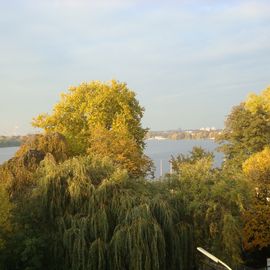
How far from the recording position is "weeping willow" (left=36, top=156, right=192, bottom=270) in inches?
632

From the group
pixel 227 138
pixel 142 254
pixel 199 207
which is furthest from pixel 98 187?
pixel 227 138

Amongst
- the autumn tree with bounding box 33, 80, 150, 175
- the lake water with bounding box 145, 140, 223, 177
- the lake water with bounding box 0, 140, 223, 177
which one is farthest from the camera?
the lake water with bounding box 0, 140, 223, 177

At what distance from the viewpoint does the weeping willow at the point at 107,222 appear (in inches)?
632

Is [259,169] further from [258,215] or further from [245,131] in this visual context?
[245,131]

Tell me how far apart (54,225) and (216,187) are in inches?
264

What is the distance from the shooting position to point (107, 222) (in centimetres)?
1659

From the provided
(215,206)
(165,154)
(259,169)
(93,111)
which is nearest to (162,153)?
(165,154)

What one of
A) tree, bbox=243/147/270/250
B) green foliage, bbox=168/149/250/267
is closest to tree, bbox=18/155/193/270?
green foliage, bbox=168/149/250/267

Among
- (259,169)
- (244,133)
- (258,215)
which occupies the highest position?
(244,133)

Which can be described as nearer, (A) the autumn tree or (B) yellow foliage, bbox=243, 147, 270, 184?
(B) yellow foliage, bbox=243, 147, 270, 184

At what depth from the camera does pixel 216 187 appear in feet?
60.6

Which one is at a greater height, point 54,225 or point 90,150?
point 90,150

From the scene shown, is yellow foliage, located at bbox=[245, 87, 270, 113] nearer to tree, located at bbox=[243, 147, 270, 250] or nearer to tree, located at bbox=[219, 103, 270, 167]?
tree, located at bbox=[219, 103, 270, 167]

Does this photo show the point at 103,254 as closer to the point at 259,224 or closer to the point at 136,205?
the point at 136,205
